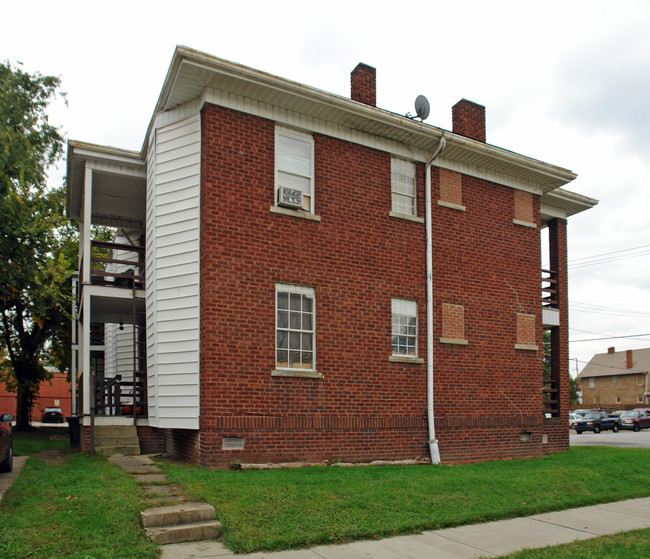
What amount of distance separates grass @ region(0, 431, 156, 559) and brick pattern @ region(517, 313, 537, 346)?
10.3 m

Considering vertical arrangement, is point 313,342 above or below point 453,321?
below

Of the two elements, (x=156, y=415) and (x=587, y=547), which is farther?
(x=156, y=415)

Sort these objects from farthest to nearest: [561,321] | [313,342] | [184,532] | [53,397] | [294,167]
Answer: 1. [53,397]
2. [561,321]
3. [294,167]
4. [313,342]
5. [184,532]

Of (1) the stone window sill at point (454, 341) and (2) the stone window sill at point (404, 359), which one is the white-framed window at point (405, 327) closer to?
(2) the stone window sill at point (404, 359)

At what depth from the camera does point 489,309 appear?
50.3ft

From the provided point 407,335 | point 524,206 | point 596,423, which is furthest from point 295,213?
point 596,423

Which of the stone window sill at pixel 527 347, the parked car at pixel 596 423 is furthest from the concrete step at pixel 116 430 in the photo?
the parked car at pixel 596 423

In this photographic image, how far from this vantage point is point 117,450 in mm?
12656

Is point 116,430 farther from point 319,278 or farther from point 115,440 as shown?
point 319,278

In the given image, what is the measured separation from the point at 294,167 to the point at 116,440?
6683 millimetres

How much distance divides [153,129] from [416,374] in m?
7.69

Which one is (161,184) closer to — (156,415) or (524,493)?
(156,415)

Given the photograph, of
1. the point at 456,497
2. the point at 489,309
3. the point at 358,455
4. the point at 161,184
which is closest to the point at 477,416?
the point at 489,309

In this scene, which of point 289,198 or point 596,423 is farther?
point 596,423
